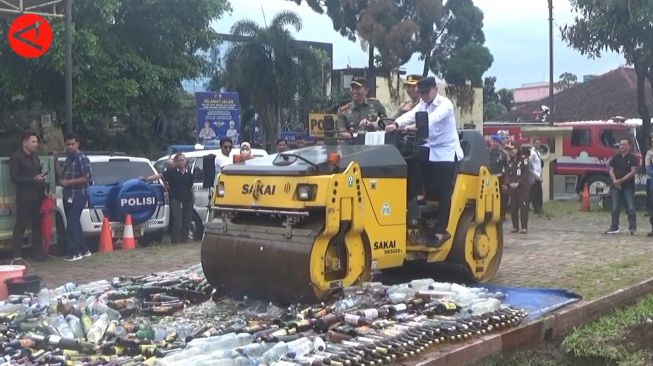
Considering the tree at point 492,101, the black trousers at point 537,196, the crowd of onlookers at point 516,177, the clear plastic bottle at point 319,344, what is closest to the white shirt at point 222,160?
the crowd of onlookers at point 516,177

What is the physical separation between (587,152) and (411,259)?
17.4 metres

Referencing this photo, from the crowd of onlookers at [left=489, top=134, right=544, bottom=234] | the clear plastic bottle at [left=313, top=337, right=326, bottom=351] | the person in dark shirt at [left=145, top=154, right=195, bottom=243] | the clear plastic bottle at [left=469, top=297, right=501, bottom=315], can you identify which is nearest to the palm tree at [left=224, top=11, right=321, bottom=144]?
the crowd of onlookers at [left=489, top=134, right=544, bottom=234]

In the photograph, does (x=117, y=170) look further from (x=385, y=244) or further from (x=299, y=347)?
(x=299, y=347)

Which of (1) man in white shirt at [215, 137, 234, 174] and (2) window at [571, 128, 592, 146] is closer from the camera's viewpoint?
(1) man in white shirt at [215, 137, 234, 174]

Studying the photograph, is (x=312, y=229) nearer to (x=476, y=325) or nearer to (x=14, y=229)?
(x=476, y=325)

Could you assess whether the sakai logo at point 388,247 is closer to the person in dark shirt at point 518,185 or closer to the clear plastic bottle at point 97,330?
the clear plastic bottle at point 97,330

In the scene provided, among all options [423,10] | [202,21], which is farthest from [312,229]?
[423,10]

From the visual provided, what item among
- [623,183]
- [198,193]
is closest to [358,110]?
[198,193]

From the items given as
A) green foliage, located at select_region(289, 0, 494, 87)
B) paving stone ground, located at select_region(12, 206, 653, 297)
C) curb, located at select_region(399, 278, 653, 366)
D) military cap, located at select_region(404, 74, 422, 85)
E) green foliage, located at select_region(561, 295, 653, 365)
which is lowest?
green foliage, located at select_region(561, 295, 653, 365)

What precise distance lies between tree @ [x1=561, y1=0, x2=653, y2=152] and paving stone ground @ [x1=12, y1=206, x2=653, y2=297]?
28.6 ft

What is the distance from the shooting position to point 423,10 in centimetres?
4250

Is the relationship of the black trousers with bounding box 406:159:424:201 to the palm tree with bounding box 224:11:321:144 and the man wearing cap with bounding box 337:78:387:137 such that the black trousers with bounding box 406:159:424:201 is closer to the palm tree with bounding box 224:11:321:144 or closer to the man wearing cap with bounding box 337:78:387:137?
the man wearing cap with bounding box 337:78:387:137

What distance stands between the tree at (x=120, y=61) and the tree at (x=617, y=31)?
10044 millimetres

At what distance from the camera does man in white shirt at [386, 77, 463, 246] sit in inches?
323
